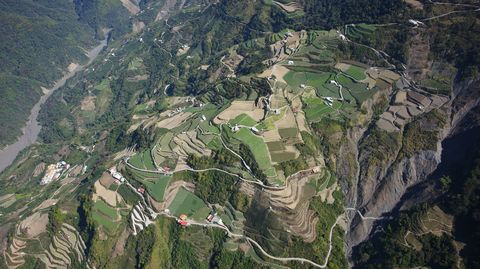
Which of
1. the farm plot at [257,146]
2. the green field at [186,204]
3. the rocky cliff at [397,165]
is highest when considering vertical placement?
the farm plot at [257,146]

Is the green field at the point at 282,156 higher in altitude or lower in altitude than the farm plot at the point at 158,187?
higher

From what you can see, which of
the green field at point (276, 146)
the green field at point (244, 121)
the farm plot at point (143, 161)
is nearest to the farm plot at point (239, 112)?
the green field at point (244, 121)

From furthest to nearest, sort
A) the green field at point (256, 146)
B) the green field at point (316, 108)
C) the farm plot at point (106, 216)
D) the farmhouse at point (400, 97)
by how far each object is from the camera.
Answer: the green field at point (316, 108)
the farmhouse at point (400, 97)
the farm plot at point (106, 216)
the green field at point (256, 146)

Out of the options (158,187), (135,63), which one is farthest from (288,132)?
(135,63)

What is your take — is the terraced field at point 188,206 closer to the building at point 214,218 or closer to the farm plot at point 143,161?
the building at point 214,218

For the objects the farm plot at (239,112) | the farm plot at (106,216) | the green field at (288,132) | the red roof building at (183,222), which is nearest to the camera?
the red roof building at (183,222)

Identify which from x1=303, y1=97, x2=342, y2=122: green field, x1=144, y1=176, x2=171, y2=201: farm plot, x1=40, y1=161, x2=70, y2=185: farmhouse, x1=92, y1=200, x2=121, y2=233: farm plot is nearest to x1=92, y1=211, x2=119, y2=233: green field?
x1=92, y1=200, x2=121, y2=233: farm plot

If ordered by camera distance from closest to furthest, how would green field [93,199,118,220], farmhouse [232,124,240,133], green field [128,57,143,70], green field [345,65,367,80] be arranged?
green field [93,199,118,220]
farmhouse [232,124,240,133]
green field [345,65,367,80]
green field [128,57,143,70]

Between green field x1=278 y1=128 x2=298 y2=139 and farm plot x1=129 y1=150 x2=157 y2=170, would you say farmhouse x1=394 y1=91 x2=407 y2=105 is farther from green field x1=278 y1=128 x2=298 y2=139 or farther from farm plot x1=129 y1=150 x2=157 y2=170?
farm plot x1=129 y1=150 x2=157 y2=170
